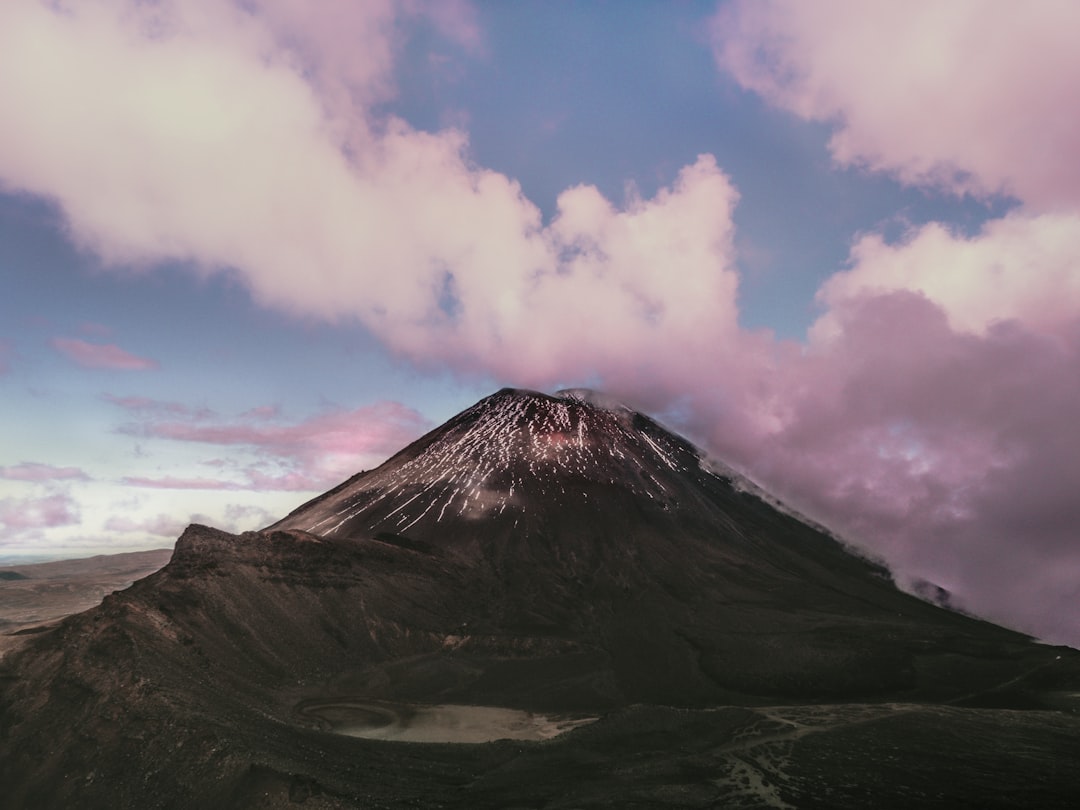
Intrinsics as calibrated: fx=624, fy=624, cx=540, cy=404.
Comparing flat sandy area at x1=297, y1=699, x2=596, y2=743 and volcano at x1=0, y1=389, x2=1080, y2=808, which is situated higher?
volcano at x1=0, y1=389, x2=1080, y2=808

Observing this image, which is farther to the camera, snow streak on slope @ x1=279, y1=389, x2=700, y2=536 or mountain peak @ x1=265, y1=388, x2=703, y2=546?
snow streak on slope @ x1=279, y1=389, x2=700, y2=536

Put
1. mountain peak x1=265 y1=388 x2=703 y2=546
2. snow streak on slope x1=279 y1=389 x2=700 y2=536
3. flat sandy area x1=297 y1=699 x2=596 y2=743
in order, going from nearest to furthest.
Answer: flat sandy area x1=297 y1=699 x2=596 y2=743 → mountain peak x1=265 y1=388 x2=703 y2=546 → snow streak on slope x1=279 y1=389 x2=700 y2=536

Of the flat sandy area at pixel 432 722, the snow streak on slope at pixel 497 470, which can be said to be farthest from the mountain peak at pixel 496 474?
the flat sandy area at pixel 432 722

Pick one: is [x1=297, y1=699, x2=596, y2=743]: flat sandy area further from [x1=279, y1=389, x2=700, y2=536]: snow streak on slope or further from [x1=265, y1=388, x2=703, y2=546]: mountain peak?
[x1=279, y1=389, x2=700, y2=536]: snow streak on slope

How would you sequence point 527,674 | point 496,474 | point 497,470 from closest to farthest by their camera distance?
point 527,674 → point 496,474 → point 497,470

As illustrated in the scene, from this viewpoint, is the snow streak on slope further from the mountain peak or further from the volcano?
the volcano

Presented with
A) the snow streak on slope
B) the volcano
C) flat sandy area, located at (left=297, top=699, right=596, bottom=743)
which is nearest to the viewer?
the volcano

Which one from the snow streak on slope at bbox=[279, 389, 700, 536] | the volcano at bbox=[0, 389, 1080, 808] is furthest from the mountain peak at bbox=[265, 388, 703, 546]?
the volcano at bbox=[0, 389, 1080, 808]

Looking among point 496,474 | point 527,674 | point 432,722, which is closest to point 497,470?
point 496,474

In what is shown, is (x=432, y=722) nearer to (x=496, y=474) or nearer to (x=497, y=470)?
(x=496, y=474)

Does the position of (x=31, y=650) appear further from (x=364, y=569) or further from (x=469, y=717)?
(x=364, y=569)

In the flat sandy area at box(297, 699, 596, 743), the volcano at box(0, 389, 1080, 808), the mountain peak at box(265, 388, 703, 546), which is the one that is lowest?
the flat sandy area at box(297, 699, 596, 743)
